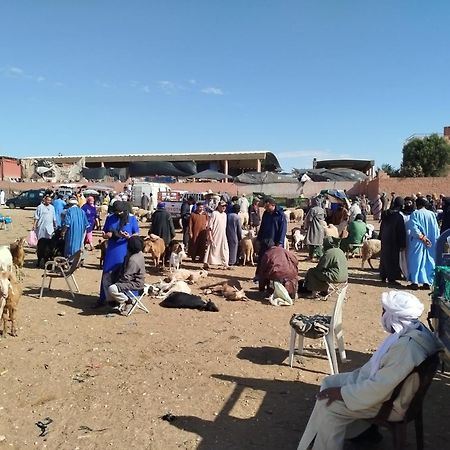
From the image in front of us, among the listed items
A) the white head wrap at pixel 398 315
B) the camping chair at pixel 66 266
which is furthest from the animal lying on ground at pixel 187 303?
the white head wrap at pixel 398 315

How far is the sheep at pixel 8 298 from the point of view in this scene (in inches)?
223

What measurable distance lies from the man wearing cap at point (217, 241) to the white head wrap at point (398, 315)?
26.4 ft

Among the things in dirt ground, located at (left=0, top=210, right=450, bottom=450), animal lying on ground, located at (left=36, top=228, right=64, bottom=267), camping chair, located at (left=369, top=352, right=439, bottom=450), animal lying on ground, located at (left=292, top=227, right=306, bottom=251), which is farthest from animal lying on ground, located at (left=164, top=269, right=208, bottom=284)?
camping chair, located at (left=369, top=352, right=439, bottom=450)

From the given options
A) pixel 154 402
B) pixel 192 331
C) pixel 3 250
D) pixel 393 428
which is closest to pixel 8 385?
pixel 154 402

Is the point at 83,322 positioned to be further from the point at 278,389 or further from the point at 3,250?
the point at 278,389

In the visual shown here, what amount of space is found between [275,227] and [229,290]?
155cm

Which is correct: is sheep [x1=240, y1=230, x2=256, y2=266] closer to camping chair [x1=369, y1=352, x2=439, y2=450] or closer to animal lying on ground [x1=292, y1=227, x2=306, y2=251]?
animal lying on ground [x1=292, y1=227, x2=306, y2=251]

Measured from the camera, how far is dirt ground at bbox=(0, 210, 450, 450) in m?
3.74

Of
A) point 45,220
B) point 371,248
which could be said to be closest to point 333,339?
point 371,248

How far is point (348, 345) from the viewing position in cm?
586

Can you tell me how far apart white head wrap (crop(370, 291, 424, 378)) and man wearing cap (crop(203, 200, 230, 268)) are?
8041 millimetres

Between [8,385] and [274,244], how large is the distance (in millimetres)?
5442

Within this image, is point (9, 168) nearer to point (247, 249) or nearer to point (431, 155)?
point (431, 155)

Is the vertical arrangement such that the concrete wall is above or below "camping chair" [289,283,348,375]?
above
